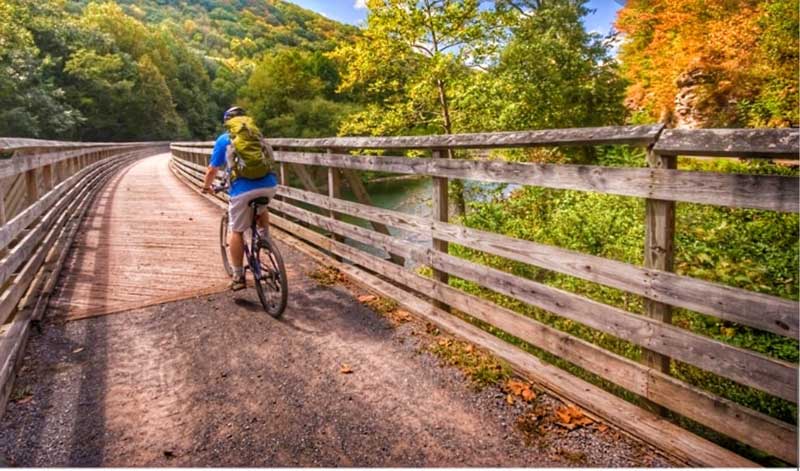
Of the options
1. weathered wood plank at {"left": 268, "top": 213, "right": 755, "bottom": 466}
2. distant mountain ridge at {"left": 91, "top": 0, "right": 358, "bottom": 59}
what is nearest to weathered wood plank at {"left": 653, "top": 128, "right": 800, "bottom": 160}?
weathered wood plank at {"left": 268, "top": 213, "right": 755, "bottom": 466}

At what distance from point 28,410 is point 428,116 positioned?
1509cm

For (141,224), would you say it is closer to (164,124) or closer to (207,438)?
(207,438)

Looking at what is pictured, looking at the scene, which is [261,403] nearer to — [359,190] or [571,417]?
[571,417]

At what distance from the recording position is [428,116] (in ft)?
55.2

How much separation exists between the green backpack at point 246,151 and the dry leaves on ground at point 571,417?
3131mm

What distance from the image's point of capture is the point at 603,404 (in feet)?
9.04

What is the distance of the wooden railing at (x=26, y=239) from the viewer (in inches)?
142

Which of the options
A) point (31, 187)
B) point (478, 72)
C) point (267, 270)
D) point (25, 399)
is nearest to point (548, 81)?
point (478, 72)

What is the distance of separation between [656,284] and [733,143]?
2.42ft

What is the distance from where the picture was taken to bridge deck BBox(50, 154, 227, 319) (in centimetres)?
498

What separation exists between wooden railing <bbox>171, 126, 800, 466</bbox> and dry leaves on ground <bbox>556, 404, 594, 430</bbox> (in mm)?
66

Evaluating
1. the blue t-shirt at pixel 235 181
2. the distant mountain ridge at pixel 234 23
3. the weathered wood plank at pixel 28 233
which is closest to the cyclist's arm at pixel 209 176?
the blue t-shirt at pixel 235 181

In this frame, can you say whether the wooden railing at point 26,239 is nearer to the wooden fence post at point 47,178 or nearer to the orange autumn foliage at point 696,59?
the wooden fence post at point 47,178

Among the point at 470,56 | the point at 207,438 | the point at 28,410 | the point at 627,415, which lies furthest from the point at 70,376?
the point at 470,56
